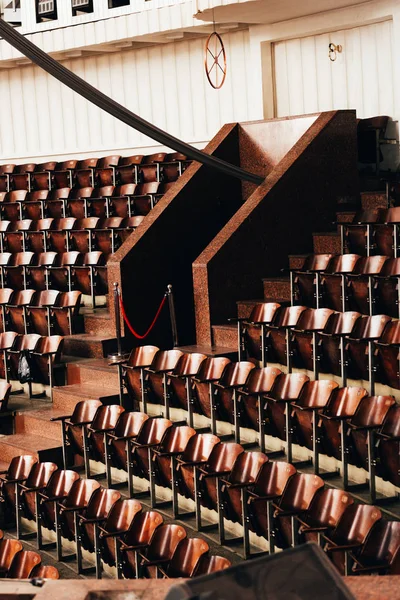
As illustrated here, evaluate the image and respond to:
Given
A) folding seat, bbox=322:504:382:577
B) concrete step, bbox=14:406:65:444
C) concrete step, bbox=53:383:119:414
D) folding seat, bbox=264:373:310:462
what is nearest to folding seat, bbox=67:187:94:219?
concrete step, bbox=53:383:119:414

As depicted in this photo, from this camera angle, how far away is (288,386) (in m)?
4.93

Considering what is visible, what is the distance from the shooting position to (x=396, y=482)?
14.2 ft

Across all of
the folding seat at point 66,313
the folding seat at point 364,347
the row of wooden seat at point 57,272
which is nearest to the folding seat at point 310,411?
the folding seat at point 364,347

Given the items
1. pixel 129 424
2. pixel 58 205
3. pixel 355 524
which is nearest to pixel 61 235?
pixel 58 205

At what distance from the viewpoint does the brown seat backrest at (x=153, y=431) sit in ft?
16.7

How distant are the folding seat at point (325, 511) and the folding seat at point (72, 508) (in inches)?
51.2

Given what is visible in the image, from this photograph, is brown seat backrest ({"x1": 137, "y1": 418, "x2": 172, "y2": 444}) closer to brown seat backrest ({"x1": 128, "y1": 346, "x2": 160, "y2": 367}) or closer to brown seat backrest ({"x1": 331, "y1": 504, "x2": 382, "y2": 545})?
brown seat backrest ({"x1": 128, "y1": 346, "x2": 160, "y2": 367})

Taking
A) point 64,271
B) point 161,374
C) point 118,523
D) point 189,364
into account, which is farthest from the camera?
point 64,271

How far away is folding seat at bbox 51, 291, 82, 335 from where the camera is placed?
709 centimetres

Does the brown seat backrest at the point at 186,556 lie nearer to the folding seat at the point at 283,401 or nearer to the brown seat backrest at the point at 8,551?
the brown seat backrest at the point at 8,551

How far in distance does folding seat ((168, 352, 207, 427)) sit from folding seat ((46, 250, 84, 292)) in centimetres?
209

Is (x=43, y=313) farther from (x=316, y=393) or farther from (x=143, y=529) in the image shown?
(x=143, y=529)

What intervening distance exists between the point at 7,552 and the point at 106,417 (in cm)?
116

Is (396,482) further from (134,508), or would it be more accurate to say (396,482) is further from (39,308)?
(39,308)
